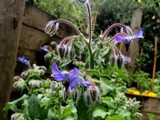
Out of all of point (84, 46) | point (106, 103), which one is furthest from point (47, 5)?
point (84, 46)

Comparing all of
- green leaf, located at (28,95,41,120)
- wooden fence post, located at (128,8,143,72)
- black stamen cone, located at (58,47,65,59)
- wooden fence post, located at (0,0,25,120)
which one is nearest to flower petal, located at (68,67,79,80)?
black stamen cone, located at (58,47,65,59)

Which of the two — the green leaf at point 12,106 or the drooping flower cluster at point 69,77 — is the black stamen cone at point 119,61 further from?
the green leaf at point 12,106

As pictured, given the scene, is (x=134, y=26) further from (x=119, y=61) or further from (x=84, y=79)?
(x=84, y=79)

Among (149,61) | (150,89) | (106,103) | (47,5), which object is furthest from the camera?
(149,61)

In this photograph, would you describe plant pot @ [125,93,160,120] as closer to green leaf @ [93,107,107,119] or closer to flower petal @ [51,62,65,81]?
green leaf @ [93,107,107,119]

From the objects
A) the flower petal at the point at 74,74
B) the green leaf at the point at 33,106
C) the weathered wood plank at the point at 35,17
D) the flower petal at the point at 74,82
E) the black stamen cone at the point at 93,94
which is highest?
the weathered wood plank at the point at 35,17

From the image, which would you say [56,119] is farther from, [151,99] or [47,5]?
[151,99]

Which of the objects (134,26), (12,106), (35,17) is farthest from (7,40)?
(134,26)

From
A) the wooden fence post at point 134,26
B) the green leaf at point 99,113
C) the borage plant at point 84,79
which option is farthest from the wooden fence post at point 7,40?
the wooden fence post at point 134,26
